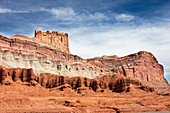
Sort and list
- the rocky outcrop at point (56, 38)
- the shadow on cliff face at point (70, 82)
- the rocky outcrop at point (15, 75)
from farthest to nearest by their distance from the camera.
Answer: the rocky outcrop at point (56, 38), the shadow on cliff face at point (70, 82), the rocky outcrop at point (15, 75)

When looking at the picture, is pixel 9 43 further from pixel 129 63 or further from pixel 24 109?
pixel 129 63

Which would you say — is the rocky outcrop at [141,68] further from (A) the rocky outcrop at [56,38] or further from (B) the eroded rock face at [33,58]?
(B) the eroded rock face at [33,58]

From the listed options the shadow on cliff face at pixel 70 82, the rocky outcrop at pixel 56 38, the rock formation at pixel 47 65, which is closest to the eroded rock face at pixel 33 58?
the rock formation at pixel 47 65

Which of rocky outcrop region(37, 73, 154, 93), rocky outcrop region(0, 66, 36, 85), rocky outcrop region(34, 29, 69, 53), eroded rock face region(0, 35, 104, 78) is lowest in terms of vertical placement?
rocky outcrop region(37, 73, 154, 93)

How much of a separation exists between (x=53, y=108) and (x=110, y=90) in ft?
163

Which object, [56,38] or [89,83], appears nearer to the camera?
[89,83]

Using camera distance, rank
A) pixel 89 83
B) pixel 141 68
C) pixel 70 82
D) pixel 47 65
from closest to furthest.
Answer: pixel 70 82, pixel 89 83, pixel 47 65, pixel 141 68

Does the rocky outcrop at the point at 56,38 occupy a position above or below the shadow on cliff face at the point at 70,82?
above

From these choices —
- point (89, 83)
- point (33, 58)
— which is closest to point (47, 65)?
point (33, 58)

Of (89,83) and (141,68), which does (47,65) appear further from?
(141,68)

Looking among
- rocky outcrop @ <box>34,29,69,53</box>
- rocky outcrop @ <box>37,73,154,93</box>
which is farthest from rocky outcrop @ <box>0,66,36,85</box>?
rocky outcrop @ <box>34,29,69,53</box>

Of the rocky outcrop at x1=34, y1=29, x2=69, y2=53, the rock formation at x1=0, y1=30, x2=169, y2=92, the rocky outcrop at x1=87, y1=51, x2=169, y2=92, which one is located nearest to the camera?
the rock formation at x1=0, y1=30, x2=169, y2=92

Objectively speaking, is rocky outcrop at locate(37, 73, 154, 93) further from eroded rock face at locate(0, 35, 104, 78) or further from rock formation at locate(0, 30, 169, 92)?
eroded rock face at locate(0, 35, 104, 78)

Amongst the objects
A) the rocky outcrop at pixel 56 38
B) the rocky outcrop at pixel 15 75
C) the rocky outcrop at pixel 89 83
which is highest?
the rocky outcrop at pixel 56 38
